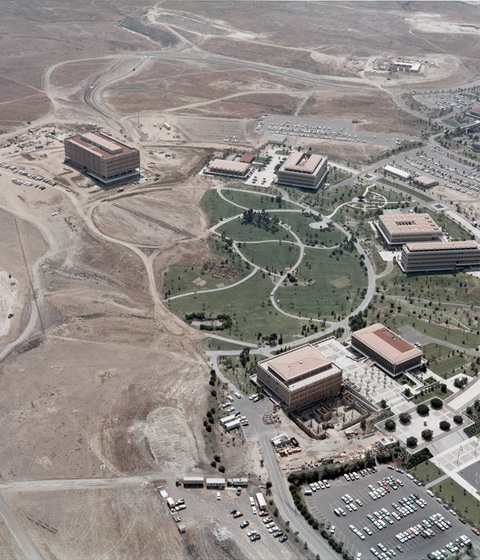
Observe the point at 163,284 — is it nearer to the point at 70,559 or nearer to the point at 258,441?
the point at 258,441

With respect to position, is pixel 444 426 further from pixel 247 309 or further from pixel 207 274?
pixel 207 274

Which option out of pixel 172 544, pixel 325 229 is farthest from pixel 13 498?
pixel 325 229

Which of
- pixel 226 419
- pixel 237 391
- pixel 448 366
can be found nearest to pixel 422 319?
pixel 448 366

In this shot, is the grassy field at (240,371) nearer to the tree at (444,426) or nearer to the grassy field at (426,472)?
the grassy field at (426,472)

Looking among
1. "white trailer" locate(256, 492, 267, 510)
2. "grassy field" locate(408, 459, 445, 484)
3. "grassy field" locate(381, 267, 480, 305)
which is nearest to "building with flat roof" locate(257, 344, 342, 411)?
"grassy field" locate(408, 459, 445, 484)

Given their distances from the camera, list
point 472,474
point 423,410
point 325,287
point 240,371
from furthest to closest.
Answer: point 325,287 < point 240,371 < point 423,410 < point 472,474

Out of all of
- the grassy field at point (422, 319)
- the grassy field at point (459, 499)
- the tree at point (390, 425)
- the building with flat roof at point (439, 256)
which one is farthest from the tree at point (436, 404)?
the building with flat roof at point (439, 256)

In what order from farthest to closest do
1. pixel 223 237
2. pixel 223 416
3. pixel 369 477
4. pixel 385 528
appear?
pixel 223 237 → pixel 223 416 → pixel 369 477 → pixel 385 528

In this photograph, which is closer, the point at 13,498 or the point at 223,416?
the point at 13,498
